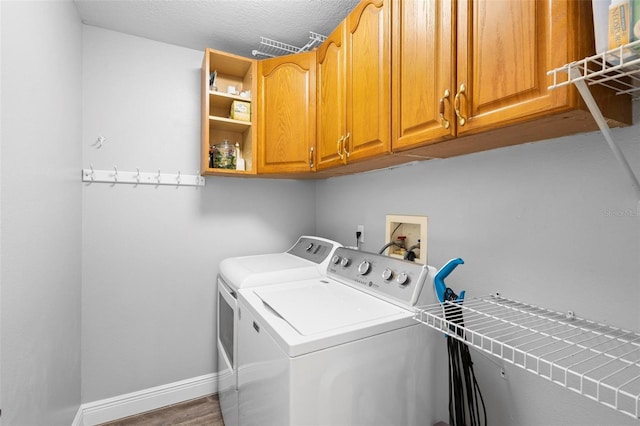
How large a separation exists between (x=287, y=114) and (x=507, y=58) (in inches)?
51.3

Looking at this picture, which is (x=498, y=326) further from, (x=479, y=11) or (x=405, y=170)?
(x=479, y=11)

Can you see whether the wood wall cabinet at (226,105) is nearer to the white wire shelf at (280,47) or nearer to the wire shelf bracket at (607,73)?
the white wire shelf at (280,47)

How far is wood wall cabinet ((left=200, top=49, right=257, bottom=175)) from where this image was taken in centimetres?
192

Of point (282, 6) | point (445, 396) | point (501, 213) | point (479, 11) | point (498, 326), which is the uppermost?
point (282, 6)

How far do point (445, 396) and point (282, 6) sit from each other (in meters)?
2.13

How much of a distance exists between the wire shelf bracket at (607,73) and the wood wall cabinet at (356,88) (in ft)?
2.15

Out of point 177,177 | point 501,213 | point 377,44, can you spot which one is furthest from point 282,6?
point 501,213

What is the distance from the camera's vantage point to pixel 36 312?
3.90 ft

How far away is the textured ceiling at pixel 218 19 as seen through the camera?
5.52 feet

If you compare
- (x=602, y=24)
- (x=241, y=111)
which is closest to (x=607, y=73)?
(x=602, y=24)

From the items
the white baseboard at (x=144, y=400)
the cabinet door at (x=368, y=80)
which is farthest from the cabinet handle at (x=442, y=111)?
the white baseboard at (x=144, y=400)

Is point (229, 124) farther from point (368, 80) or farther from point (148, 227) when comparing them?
point (368, 80)

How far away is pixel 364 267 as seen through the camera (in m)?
1.55

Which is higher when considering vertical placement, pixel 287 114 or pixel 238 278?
pixel 287 114
